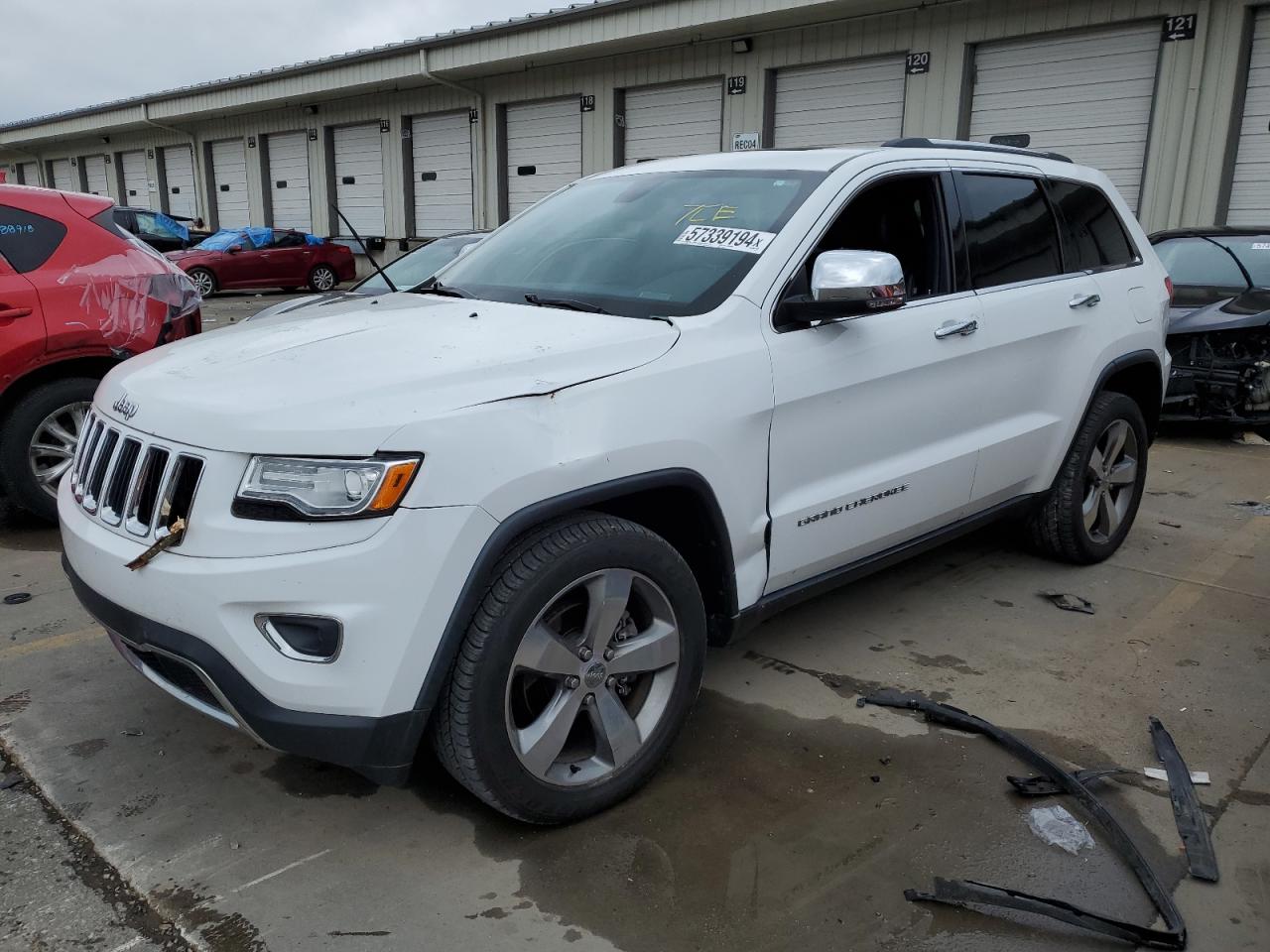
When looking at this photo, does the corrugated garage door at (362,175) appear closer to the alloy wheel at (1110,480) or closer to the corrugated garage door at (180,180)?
the corrugated garage door at (180,180)

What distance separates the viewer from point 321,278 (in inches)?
840

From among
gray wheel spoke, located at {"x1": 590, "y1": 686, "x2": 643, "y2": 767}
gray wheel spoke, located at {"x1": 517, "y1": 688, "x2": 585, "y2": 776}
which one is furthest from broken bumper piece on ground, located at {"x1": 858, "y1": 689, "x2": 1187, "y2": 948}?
gray wheel spoke, located at {"x1": 517, "y1": 688, "x2": 585, "y2": 776}

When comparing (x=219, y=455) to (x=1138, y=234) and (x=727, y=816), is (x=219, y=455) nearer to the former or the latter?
(x=727, y=816)

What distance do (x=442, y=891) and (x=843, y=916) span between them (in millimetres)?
968

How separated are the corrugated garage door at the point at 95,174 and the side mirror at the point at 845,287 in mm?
36108

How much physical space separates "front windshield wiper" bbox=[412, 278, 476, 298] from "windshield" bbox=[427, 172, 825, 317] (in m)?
0.02

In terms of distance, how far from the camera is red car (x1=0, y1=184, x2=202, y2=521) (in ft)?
16.6

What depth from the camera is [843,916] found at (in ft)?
7.84

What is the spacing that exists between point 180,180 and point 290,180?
644 centimetres

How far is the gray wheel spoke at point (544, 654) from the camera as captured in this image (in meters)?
2.47

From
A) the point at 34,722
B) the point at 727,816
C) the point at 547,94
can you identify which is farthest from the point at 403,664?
the point at 547,94

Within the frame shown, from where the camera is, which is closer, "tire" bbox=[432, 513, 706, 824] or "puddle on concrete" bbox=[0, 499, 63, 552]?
"tire" bbox=[432, 513, 706, 824]

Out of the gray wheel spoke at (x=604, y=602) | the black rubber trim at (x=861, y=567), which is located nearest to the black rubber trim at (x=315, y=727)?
the gray wheel spoke at (x=604, y=602)

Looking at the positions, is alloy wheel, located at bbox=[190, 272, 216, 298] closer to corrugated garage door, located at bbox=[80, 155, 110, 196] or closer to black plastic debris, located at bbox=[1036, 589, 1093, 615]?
corrugated garage door, located at bbox=[80, 155, 110, 196]
